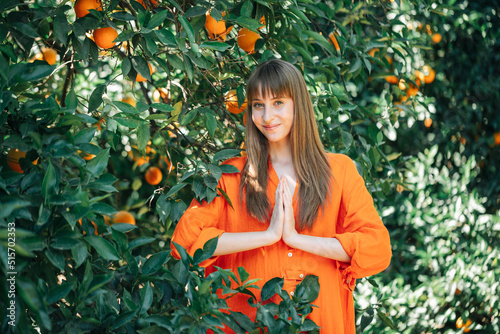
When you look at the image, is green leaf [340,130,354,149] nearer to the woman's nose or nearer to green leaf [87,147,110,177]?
the woman's nose

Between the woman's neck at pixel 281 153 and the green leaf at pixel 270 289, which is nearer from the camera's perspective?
the green leaf at pixel 270 289

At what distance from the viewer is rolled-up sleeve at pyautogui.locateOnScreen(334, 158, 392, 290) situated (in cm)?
130

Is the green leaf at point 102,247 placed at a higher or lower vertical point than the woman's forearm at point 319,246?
higher

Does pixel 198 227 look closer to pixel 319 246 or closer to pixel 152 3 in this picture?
pixel 319 246

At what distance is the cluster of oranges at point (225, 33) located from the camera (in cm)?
140

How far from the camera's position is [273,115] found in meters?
1.39

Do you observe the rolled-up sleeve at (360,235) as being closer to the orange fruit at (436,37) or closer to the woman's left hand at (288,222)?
the woman's left hand at (288,222)

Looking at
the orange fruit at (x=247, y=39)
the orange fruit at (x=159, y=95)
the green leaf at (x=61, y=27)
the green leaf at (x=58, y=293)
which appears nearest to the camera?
the green leaf at (x=58, y=293)

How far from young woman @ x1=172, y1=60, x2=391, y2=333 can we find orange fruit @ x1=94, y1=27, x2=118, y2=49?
0.39m

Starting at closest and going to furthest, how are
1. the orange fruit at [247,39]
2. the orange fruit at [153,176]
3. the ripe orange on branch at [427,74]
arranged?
the orange fruit at [247,39]
the orange fruit at [153,176]
the ripe orange on branch at [427,74]

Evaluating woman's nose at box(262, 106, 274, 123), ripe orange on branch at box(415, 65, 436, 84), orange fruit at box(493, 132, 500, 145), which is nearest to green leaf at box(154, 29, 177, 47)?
woman's nose at box(262, 106, 274, 123)

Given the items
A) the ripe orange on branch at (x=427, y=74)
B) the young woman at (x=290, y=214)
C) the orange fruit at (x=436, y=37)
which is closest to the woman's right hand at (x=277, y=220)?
the young woman at (x=290, y=214)

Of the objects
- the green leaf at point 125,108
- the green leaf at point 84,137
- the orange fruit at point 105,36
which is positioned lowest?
the green leaf at point 125,108

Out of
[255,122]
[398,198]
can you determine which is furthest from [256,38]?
[398,198]
